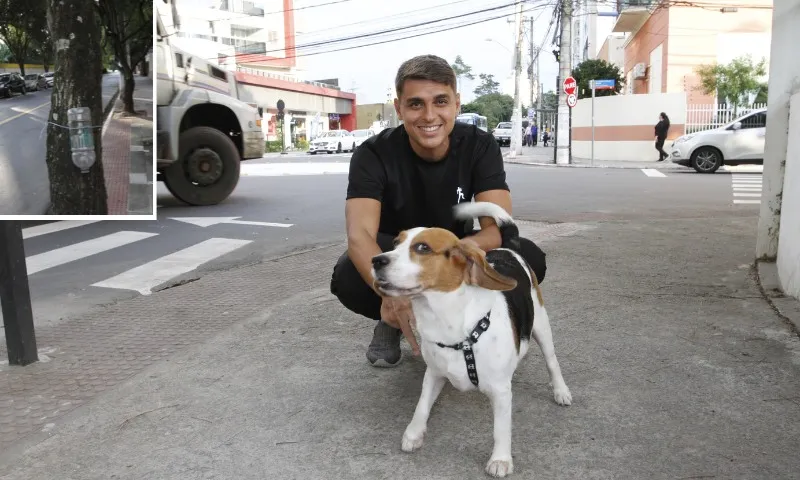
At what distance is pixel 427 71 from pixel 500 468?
170cm

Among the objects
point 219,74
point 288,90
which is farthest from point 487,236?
point 288,90

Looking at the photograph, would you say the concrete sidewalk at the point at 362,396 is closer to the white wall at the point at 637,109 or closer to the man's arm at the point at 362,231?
the man's arm at the point at 362,231

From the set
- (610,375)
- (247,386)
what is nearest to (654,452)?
(610,375)

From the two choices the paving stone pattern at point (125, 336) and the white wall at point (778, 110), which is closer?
the paving stone pattern at point (125, 336)

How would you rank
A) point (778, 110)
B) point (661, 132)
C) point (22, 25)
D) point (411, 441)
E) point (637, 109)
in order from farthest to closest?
point (637, 109) < point (661, 132) < point (778, 110) < point (411, 441) < point (22, 25)

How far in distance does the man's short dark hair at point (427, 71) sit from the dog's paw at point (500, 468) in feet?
5.36

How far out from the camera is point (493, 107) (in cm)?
9700

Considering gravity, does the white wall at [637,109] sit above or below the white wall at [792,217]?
above

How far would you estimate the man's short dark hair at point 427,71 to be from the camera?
297cm

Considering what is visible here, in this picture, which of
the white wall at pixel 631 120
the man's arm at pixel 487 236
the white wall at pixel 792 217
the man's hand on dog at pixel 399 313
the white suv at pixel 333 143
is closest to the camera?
the man's hand on dog at pixel 399 313

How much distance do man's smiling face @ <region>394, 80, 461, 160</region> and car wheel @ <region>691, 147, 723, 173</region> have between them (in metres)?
16.3

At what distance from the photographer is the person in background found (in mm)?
21828

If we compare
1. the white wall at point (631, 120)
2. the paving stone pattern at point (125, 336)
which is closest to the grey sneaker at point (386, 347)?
the paving stone pattern at point (125, 336)

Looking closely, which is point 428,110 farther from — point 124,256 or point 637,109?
point 637,109
